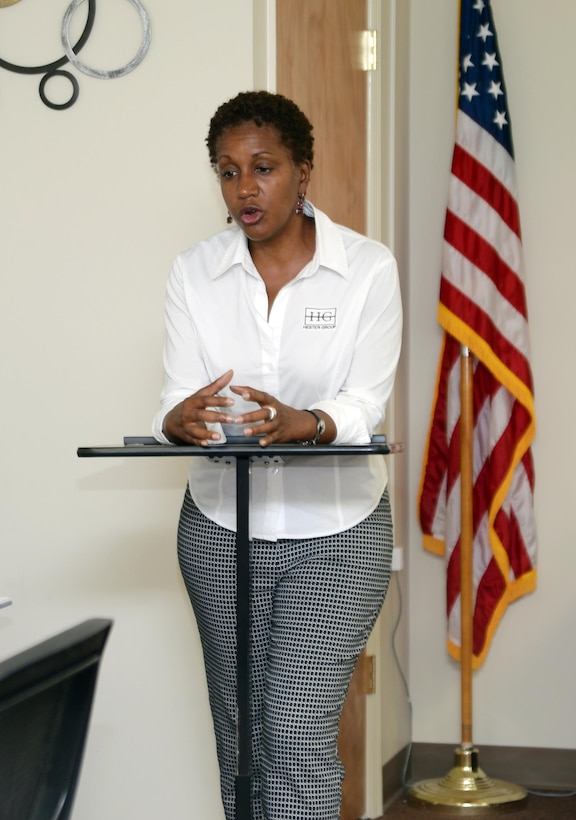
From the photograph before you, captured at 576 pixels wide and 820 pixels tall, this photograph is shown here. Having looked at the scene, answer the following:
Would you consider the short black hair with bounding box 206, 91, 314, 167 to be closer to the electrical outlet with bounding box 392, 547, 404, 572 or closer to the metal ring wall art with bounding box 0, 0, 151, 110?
the metal ring wall art with bounding box 0, 0, 151, 110

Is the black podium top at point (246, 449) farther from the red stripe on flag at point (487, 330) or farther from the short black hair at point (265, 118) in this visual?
the red stripe on flag at point (487, 330)

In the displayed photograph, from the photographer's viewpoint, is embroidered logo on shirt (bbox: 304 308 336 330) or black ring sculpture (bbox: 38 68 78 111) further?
black ring sculpture (bbox: 38 68 78 111)

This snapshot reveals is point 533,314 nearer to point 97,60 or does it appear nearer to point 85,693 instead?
point 97,60

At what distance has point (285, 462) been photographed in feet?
6.99

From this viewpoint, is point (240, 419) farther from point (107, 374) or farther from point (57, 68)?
point (57, 68)

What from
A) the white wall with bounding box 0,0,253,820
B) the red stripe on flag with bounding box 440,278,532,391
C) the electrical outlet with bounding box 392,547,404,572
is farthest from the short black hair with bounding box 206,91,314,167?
the electrical outlet with bounding box 392,547,404,572

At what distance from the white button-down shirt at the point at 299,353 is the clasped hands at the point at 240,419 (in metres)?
0.25

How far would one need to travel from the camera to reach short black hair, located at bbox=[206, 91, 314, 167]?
207cm

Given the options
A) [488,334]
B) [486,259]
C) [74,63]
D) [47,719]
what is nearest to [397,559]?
[488,334]

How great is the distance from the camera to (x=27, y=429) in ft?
9.53

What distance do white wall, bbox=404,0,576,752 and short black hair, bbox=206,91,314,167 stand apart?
1834 millimetres

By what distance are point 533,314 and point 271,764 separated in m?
2.23

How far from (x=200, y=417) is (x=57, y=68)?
148 cm

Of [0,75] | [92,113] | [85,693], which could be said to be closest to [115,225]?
[92,113]
